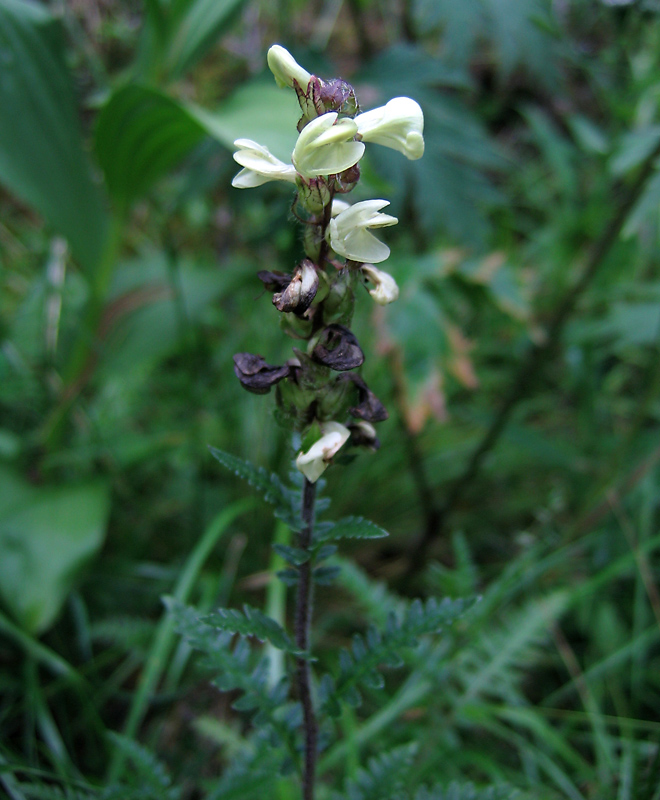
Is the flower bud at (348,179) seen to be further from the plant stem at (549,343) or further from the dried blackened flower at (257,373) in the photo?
the plant stem at (549,343)

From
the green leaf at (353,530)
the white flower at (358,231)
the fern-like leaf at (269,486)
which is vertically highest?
the white flower at (358,231)

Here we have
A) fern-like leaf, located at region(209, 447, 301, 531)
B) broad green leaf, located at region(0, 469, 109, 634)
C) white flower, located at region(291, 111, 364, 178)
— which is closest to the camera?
white flower, located at region(291, 111, 364, 178)

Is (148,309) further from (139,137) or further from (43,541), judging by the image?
(43,541)

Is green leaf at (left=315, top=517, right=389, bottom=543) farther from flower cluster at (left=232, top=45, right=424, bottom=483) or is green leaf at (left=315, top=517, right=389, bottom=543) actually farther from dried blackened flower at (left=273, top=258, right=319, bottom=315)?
dried blackened flower at (left=273, top=258, right=319, bottom=315)

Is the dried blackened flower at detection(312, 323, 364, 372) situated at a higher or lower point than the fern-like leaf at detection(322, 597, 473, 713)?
higher

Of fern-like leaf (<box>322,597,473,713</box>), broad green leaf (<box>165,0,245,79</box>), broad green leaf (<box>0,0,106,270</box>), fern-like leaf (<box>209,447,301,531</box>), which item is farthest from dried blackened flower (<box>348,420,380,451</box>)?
broad green leaf (<box>165,0,245,79</box>)

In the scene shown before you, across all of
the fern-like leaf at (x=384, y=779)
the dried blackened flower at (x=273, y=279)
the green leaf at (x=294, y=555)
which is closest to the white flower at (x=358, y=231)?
the dried blackened flower at (x=273, y=279)
